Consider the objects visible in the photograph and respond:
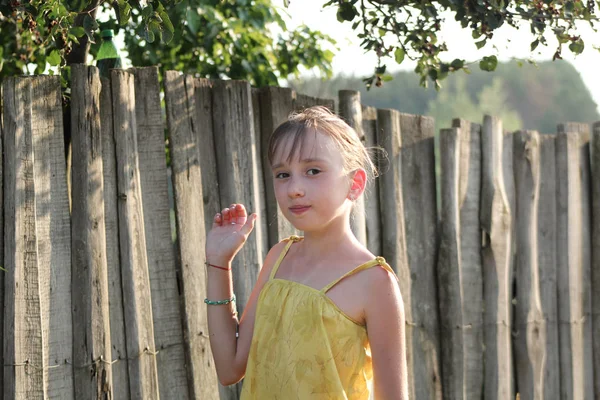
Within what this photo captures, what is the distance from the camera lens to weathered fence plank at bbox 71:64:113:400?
11.1 ft

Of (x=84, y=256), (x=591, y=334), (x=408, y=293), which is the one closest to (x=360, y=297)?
(x=84, y=256)

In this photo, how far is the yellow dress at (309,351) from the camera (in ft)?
7.62

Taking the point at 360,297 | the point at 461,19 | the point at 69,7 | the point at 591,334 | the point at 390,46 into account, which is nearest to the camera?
the point at 360,297

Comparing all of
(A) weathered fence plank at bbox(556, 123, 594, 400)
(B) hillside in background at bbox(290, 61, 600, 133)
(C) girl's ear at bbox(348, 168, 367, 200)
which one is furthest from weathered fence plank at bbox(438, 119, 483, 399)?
(B) hillside in background at bbox(290, 61, 600, 133)

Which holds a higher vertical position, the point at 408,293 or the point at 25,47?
the point at 25,47

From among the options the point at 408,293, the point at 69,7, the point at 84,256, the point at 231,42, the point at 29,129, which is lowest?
the point at 408,293

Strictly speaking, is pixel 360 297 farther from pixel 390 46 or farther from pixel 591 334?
pixel 591 334

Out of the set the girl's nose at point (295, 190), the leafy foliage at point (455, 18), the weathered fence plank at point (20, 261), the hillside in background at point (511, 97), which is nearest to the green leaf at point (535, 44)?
the leafy foliage at point (455, 18)

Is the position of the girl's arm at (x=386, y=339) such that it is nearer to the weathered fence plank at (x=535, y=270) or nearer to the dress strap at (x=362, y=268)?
the dress strap at (x=362, y=268)

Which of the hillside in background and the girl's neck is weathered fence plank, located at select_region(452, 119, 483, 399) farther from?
the hillside in background

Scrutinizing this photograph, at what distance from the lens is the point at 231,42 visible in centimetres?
541

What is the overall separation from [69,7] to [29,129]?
547 millimetres

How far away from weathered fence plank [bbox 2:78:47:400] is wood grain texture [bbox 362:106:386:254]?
1.80m

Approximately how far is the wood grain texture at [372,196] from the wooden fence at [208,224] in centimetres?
1
